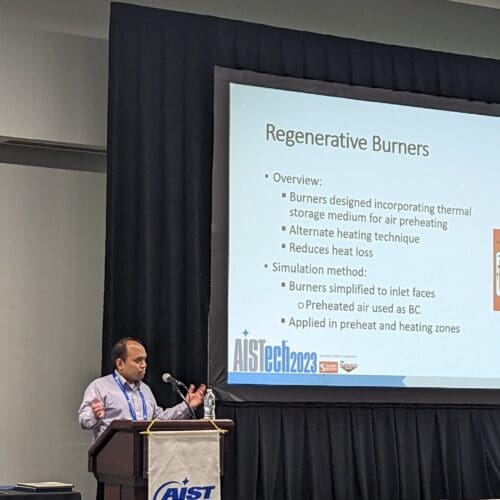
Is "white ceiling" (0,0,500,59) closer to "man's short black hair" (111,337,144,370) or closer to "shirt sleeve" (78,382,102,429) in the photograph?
"man's short black hair" (111,337,144,370)

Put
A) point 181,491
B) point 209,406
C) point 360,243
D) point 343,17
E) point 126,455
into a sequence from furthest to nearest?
1. point 343,17
2. point 360,243
3. point 209,406
4. point 126,455
5. point 181,491

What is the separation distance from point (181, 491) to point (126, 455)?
30 cm

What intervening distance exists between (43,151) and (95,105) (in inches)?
16.0

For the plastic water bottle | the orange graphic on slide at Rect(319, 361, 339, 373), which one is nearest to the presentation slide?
the orange graphic on slide at Rect(319, 361, 339, 373)

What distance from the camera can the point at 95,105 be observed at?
646 cm

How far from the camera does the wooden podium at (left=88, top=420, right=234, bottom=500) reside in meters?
4.71

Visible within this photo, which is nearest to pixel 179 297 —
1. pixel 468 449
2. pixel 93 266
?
pixel 93 266

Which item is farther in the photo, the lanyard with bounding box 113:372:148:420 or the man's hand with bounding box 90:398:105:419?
the lanyard with bounding box 113:372:148:420

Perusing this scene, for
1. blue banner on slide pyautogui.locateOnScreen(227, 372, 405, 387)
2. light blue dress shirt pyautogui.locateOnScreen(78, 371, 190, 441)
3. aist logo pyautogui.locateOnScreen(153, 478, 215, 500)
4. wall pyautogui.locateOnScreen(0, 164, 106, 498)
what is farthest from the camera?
blue banner on slide pyautogui.locateOnScreen(227, 372, 405, 387)

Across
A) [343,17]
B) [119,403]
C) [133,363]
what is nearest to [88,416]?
[119,403]

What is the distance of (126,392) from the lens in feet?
18.5

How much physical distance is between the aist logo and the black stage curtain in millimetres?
1486

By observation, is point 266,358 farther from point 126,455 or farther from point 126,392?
point 126,455

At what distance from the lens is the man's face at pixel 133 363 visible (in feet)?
18.4
